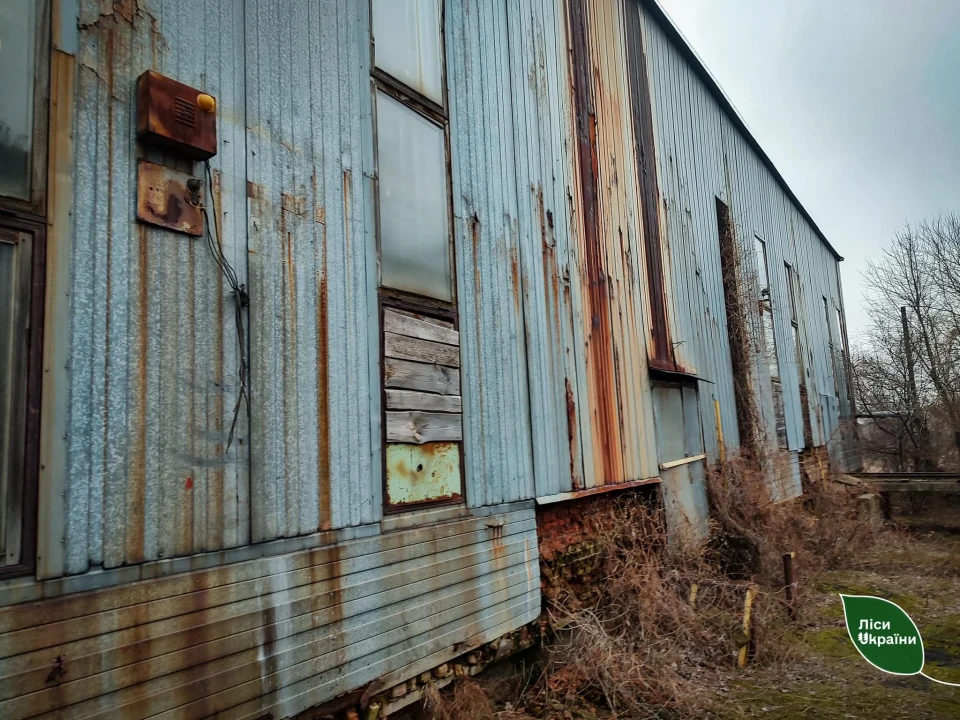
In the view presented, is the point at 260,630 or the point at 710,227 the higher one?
the point at 710,227

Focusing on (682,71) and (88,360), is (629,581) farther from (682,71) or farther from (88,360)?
(682,71)

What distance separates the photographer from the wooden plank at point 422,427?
4547mm

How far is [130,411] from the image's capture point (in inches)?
120

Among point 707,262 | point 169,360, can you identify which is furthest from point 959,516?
point 169,360

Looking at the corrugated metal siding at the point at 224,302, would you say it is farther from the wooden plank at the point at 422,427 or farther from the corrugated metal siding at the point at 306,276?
the wooden plank at the point at 422,427

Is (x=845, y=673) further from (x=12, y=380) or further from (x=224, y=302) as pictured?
(x=12, y=380)

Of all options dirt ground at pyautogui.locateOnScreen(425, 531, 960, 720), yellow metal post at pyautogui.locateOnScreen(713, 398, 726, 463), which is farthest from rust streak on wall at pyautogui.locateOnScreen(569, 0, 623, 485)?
yellow metal post at pyautogui.locateOnScreen(713, 398, 726, 463)

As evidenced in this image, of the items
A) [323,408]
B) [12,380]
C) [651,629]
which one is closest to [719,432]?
[651,629]

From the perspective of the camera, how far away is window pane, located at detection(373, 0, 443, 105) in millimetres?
5027

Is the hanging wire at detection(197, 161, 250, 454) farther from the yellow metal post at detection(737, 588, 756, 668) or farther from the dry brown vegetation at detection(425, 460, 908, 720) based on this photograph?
the yellow metal post at detection(737, 588, 756, 668)

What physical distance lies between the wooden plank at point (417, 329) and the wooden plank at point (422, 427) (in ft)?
1.91

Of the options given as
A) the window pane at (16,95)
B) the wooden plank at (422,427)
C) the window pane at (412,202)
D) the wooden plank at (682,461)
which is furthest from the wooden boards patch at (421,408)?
the wooden plank at (682,461)

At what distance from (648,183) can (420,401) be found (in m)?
6.14

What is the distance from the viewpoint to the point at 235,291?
3.58 m
